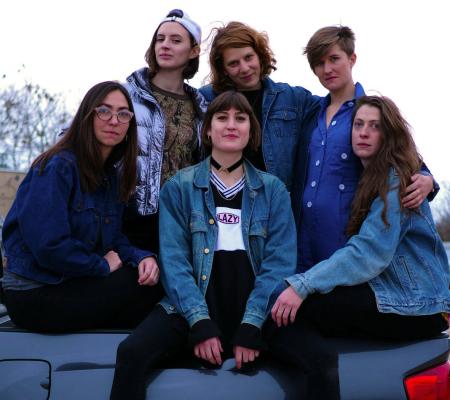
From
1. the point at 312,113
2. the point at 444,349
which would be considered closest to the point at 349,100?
the point at 312,113

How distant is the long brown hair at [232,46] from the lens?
356 cm

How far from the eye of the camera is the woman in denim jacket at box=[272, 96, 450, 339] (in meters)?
2.29

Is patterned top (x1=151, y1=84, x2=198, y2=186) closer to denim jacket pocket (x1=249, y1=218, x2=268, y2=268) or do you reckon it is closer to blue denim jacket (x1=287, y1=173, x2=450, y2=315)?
denim jacket pocket (x1=249, y1=218, x2=268, y2=268)

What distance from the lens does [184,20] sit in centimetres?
352

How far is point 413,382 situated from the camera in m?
2.17

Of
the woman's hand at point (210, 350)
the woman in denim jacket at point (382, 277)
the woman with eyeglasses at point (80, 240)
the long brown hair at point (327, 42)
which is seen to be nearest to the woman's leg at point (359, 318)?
the woman in denim jacket at point (382, 277)

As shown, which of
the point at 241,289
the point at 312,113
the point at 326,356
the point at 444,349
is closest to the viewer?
the point at 326,356

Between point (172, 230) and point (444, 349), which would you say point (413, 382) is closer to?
point (444, 349)

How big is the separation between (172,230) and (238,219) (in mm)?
307

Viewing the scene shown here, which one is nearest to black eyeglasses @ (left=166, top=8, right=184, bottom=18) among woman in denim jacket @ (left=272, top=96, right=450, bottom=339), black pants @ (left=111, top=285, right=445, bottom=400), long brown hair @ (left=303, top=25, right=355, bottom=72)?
long brown hair @ (left=303, top=25, right=355, bottom=72)

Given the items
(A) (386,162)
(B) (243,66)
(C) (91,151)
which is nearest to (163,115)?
(B) (243,66)

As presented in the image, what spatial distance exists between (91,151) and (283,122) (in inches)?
54.6

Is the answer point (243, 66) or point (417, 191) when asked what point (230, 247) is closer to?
point (417, 191)

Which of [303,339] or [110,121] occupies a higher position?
[110,121]
